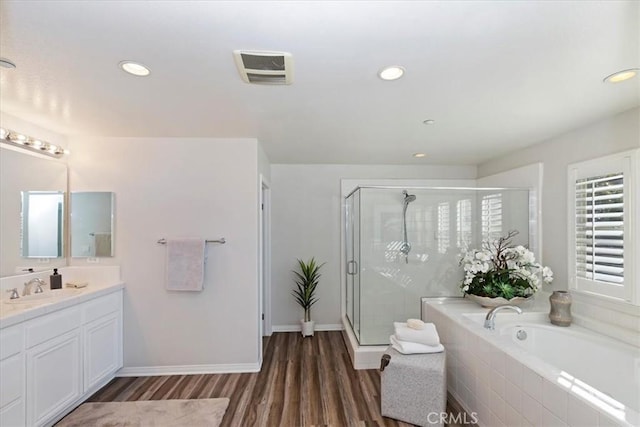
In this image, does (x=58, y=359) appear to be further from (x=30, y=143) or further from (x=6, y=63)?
(x=6, y=63)

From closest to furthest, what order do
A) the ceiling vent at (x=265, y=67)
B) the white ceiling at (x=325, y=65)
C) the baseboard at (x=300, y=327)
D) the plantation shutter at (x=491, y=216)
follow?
the white ceiling at (x=325, y=65)
the ceiling vent at (x=265, y=67)
the plantation shutter at (x=491, y=216)
the baseboard at (x=300, y=327)

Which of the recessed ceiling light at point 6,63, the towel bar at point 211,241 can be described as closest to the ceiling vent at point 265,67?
the recessed ceiling light at point 6,63

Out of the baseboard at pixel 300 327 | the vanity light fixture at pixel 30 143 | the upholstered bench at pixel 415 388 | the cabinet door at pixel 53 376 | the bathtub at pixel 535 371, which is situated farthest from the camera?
the baseboard at pixel 300 327

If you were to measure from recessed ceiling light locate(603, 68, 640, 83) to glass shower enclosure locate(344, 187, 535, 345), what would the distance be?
1.82 meters

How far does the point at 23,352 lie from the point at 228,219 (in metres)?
1.65

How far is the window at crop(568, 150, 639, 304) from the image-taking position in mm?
2164

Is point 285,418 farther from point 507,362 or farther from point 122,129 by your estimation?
point 122,129

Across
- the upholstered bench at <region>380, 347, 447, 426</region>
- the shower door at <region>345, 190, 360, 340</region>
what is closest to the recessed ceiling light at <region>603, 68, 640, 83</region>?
the upholstered bench at <region>380, 347, 447, 426</region>

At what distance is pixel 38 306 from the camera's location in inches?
80.1

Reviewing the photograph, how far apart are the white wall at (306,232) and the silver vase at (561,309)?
235 centimetres

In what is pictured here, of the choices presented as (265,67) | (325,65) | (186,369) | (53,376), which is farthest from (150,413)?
(325,65)

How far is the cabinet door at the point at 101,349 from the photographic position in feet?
8.04

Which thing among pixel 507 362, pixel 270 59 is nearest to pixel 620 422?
pixel 507 362

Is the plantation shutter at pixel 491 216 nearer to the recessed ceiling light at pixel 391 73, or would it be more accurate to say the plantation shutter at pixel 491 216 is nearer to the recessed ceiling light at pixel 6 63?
the recessed ceiling light at pixel 391 73
